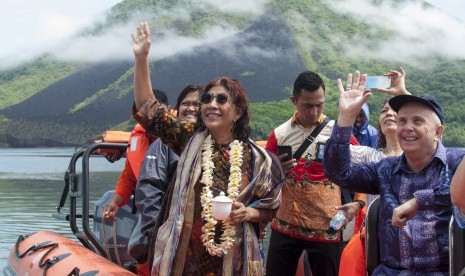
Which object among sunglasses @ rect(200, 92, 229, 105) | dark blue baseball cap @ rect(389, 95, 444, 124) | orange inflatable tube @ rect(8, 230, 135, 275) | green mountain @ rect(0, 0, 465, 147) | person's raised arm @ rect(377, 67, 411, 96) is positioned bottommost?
orange inflatable tube @ rect(8, 230, 135, 275)

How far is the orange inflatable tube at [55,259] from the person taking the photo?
Result: 4637mm

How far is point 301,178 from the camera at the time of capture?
435cm

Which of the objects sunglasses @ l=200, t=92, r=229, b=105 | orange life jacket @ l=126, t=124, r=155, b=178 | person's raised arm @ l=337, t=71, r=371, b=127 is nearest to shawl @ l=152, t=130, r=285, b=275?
sunglasses @ l=200, t=92, r=229, b=105

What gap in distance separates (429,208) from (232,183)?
0.96m

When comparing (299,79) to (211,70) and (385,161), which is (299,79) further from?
(211,70)

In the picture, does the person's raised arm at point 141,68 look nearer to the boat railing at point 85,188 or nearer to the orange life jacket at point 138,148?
the orange life jacket at point 138,148

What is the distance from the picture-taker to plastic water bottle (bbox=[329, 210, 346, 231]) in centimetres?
395

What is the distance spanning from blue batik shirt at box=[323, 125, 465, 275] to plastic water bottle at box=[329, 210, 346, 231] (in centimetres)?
75

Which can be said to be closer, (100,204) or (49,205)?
(100,204)

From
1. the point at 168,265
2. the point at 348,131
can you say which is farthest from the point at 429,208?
the point at 168,265

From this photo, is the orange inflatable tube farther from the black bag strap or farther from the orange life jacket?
the black bag strap

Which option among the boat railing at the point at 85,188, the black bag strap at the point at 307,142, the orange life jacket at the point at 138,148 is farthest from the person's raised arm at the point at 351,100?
the boat railing at the point at 85,188

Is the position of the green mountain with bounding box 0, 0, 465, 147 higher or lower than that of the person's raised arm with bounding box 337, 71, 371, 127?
higher

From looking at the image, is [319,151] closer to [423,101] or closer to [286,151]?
[286,151]
